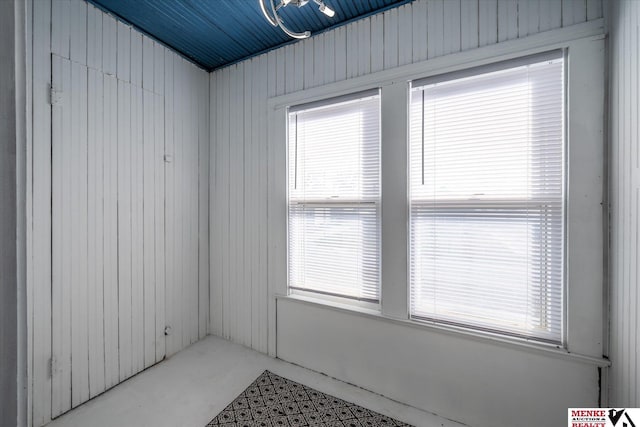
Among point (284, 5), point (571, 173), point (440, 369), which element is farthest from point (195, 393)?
point (571, 173)

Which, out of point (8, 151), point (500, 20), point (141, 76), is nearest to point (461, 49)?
point (500, 20)

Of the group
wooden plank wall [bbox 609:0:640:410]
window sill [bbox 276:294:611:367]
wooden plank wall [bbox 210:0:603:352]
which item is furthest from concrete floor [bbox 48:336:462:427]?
wooden plank wall [bbox 609:0:640:410]

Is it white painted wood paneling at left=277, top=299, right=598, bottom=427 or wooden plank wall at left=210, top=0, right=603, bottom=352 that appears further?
wooden plank wall at left=210, top=0, right=603, bottom=352

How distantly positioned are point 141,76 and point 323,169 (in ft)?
5.48

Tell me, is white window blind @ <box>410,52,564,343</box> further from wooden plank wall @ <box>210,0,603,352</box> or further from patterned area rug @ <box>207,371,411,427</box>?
patterned area rug @ <box>207,371,411,427</box>

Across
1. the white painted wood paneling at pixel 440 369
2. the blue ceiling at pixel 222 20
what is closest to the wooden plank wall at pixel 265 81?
the blue ceiling at pixel 222 20

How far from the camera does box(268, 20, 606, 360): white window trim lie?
143 centimetres

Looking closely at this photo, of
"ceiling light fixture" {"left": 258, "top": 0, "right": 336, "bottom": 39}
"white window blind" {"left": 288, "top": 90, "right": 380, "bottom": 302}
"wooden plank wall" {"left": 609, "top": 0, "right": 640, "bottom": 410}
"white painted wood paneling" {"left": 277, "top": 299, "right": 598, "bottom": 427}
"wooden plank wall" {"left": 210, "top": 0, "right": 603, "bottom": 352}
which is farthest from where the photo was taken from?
"white window blind" {"left": 288, "top": 90, "right": 380, "bottom": 302}

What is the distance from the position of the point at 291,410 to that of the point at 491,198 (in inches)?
73.4

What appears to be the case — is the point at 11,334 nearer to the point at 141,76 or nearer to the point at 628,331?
the point at 628,331

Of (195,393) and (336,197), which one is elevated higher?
(336,197)

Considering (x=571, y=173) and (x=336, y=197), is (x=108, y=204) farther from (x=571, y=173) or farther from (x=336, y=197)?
(x=571, y=173)

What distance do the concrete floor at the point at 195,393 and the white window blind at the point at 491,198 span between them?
27.8 inches

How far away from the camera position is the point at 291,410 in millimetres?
1788
